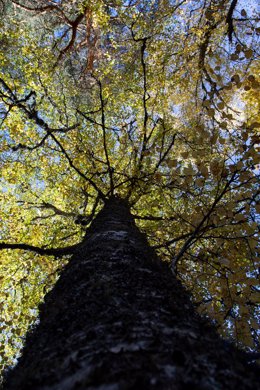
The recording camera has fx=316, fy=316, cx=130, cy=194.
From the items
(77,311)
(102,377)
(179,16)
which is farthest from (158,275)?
(179,16)

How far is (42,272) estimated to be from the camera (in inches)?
383

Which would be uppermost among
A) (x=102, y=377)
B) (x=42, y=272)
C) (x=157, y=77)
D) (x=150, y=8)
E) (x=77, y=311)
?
(x=150, y=8)

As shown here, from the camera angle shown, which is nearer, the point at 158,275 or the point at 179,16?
the point at 158,275

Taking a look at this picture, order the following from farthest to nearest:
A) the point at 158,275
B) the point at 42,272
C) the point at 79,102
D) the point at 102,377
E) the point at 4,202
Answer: the point at 79,102 → the point at 4,202 → the point at 42,272 → the point at 158,275 → the point at 102,377

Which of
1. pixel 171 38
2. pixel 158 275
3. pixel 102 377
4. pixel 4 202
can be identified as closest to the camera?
pixel 102 377

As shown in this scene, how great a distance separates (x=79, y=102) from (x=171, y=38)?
21.1 feet

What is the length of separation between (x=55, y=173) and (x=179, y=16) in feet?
24.7

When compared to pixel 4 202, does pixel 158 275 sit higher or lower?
lower

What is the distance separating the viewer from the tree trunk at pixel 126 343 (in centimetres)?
110

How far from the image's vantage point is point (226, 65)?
526 inches

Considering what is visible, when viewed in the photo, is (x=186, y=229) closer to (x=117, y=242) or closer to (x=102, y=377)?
(x=117, y=242)

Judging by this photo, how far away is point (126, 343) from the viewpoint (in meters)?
1.32

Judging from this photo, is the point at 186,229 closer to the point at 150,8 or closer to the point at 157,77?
the point at 157,77

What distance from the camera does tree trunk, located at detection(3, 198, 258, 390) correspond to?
43.2 inches
